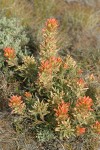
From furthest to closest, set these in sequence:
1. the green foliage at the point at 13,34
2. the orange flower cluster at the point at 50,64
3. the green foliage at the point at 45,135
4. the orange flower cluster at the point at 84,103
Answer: the green foliage at the point at 13,34 < the green foliage at the point at 45,135 < the orange flower cluster at the point at 50,64 < the orange flower cluster at the point at 84,103

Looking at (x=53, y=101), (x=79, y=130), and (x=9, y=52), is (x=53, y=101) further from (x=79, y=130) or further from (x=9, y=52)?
(x=9, y=52)

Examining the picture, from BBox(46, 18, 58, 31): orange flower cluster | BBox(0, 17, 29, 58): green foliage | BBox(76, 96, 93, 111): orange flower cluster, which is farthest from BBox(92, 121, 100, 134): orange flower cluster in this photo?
BBox(0, 17, 29, 58): green foliage

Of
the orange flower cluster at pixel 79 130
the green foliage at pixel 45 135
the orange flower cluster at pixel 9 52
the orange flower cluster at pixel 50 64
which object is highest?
the orange flower cluster at pixel 9 52

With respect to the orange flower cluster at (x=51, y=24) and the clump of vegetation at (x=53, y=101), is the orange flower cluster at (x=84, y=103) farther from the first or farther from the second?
the orange flower cluster at (x=51, y=24)

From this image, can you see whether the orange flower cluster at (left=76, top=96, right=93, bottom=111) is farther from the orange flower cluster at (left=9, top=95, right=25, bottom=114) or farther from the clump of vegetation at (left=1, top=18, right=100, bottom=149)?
the orange flower cluster at (left=9, top=95, right=25, bottom=114)

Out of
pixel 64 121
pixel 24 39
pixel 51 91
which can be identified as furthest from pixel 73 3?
pixel 64 121

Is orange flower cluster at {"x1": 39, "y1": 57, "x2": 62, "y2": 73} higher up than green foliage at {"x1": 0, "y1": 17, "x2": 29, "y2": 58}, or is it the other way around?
green foliage at {"x1": 0, "y1": 17, "x2": 29, "y2": 58}

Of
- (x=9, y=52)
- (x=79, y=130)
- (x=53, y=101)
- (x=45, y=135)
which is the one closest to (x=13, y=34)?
(x=9, y=52)

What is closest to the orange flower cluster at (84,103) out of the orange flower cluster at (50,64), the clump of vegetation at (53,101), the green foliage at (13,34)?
the clump of vegetation at (53,101)

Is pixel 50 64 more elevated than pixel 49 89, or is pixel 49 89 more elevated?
pixel 50 64

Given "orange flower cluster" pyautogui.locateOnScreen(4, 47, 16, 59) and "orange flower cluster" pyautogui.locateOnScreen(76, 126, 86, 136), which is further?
"orange flower cluster" pyautogui.locateOnScreen(4, 47, 16, 59)

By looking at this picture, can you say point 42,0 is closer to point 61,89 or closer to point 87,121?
point 61,89

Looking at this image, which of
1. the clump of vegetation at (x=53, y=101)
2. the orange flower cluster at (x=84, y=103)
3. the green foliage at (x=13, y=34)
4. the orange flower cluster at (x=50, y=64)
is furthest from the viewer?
A: the green foliage at (x=13, y=34)
